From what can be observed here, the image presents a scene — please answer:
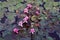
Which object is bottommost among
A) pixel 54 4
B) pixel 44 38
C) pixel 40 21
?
pixel 44 38

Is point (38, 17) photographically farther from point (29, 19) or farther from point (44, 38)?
point (44, 38)

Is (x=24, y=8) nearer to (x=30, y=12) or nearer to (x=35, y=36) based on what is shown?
(x=30, y=12)

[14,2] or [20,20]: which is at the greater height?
[14,2]

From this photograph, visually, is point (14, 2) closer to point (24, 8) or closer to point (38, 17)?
point (24, 8)

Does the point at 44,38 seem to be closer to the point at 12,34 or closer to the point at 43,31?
the point at 43,31

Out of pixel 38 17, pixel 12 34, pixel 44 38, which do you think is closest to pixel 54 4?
pixel 38 17

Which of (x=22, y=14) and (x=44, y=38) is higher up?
(x=22, y=14)

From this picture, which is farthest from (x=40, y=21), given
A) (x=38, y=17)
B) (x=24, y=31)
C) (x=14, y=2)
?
(x=14, y=2)
